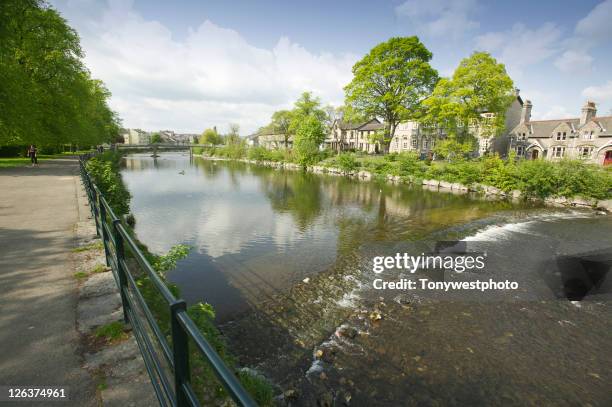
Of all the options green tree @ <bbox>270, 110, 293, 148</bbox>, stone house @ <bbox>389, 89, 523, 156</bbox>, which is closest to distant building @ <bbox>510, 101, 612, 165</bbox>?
stone house @ <bbox>389, 89, 523, 156</bbox>

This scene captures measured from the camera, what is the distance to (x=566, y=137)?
4144 centimetres

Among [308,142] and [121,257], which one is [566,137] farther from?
[121,257]

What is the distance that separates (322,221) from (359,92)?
104 ft

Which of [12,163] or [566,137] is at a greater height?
[566,137]

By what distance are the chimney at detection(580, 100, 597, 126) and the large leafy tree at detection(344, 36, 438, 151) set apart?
21.5 meters

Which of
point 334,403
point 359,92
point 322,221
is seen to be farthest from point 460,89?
point 334,403

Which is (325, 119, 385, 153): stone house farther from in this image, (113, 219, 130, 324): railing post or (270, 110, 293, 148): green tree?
(113, 219, 130, 324): railing post

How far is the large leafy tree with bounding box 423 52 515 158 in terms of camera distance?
31078 mm

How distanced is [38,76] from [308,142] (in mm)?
35239

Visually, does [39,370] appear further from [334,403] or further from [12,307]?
[334,403]

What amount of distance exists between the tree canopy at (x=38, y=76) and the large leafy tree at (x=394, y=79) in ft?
112

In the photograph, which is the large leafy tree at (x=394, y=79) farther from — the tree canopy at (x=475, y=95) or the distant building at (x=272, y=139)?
the distant building at (x=272, y=139)

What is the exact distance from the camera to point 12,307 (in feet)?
13.1

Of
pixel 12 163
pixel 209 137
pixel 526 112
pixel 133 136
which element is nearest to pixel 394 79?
pixel 526 112
